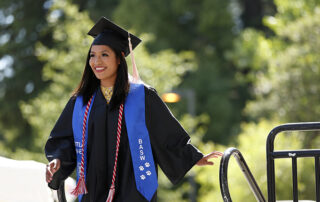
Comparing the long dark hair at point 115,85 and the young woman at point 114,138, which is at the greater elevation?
the long dark hair at point 115,85

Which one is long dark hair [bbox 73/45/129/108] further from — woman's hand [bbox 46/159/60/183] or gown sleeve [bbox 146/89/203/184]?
woman's hand [bbox 46/159/60/183]

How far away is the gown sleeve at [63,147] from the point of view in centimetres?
464

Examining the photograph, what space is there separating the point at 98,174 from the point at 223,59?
22058 mm

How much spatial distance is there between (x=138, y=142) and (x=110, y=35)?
771mm

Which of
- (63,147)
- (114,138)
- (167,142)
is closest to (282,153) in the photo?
(167,142)

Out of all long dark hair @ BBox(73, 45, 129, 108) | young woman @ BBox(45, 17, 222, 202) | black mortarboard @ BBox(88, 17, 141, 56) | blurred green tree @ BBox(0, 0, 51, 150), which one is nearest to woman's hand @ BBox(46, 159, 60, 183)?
young woman @ BBox(45, 17, 222, 202)

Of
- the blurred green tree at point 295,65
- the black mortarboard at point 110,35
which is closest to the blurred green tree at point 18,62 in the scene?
the blurred green tree at point 295,65

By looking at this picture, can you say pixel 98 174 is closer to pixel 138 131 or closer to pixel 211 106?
pixel 138 131

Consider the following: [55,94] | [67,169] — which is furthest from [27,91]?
[67,169]

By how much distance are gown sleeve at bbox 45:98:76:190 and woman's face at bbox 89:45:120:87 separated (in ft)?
0.96

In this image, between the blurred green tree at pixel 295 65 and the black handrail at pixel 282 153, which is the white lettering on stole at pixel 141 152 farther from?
the blurred green tree at pixel 295 65

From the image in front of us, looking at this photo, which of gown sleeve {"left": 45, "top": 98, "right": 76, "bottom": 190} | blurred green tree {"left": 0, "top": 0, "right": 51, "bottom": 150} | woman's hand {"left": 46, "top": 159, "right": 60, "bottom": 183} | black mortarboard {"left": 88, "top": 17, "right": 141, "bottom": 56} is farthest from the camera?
blurred green tree {"left": 0, "top": 0, "right": 51, "bottom": 150}

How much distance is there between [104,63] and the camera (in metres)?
4.66

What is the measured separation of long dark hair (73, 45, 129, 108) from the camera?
4.66 metres
